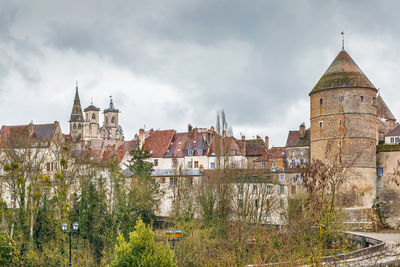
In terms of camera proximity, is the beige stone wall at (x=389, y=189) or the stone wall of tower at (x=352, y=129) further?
the beige stone wall at (x=389, y=189)

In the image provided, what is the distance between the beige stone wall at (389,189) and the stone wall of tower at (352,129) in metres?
Result: 1.22

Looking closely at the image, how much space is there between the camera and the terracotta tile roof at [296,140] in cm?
5131

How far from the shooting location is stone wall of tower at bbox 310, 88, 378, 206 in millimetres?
45188

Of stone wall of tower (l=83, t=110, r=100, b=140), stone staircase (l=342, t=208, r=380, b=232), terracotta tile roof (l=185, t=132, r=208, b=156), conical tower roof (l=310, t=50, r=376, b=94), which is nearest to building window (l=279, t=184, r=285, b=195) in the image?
stone staircase (l=342, t=208, r=380, b=232)

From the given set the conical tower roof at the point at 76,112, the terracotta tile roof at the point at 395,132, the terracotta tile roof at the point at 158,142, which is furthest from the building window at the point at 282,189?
the conical tower roof at the point at 76,112

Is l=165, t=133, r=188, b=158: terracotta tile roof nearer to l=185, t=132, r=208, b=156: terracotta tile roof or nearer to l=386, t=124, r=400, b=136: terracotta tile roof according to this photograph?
l=185, t=132, r=208, b=156: terracotta tile roof

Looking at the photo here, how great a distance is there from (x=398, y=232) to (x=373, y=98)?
37.6ft

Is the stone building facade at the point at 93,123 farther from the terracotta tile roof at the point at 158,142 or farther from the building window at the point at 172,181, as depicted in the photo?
the building window at the point at 172,181

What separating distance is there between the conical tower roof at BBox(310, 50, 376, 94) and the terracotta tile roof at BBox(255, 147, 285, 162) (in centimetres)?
895

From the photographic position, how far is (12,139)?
4038 cm

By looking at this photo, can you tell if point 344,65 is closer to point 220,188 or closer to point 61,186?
point 220,188

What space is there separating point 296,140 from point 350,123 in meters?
7.76

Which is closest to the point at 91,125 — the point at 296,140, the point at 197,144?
the point at 197,144

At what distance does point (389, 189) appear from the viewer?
1849 inches
